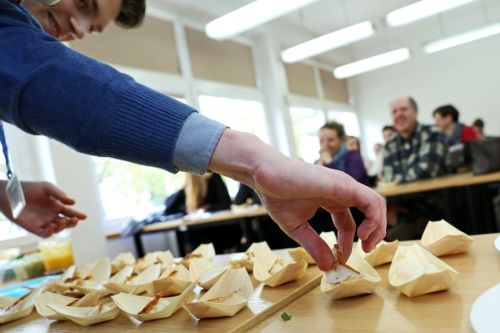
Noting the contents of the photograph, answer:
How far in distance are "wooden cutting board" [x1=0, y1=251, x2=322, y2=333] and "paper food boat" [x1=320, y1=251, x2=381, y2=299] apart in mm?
74

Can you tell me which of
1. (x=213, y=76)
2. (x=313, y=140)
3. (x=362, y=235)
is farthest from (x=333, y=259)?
(x=313, y=140)

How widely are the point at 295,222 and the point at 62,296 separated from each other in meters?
Answer: 0.53

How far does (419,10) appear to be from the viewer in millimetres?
4281

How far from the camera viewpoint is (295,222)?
67 cm

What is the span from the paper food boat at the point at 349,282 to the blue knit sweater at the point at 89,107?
10.4 inches

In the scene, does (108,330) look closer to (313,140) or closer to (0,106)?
(0,106)

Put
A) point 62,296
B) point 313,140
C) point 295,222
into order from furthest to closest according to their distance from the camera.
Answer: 1. point 313,140
2. point 62,296
3. point 295,222

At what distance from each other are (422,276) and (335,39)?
14.6ft

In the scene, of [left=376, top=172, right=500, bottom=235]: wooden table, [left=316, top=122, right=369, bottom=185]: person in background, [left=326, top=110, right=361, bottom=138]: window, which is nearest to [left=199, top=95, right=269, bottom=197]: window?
[left=316, top=122, right=369, bottom=185]: person in background

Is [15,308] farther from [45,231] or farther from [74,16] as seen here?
[74,16]

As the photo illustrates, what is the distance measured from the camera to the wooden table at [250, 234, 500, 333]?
1.62 feet

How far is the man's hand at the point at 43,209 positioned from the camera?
117 centimetres

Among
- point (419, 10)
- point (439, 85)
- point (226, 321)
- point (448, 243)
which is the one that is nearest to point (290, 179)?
point (226, 321)


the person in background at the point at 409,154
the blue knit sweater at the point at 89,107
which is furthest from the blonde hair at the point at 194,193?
the blue knit sweater at the point at 89,107
